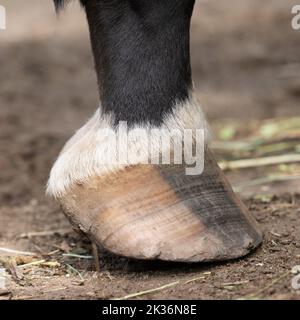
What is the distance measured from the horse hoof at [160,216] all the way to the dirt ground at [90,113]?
65 mm

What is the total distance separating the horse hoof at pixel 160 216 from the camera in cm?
182

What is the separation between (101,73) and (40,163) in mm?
1486

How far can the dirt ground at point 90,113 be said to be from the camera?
182 cm

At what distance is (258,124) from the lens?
3912 millimetres

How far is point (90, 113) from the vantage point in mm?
4148

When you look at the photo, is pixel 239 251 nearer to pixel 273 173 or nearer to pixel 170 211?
pixel 170 211

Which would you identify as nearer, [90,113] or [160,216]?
[160,216]

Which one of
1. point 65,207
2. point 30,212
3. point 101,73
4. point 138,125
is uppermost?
point 101,73

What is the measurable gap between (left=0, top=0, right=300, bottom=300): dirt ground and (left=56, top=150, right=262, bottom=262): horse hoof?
65mm

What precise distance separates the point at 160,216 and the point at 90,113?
2373mm

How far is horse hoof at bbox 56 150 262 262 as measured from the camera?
1.82m

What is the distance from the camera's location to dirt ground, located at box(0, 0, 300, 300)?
1.82 m
